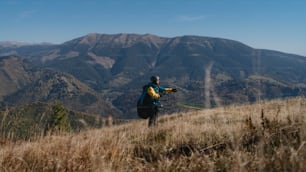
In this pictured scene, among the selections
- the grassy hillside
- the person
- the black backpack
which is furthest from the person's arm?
the grassy hillside

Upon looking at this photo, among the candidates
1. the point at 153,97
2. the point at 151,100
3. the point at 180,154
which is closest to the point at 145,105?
the point at 151,100

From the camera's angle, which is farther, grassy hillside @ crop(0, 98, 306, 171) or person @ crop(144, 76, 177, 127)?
person @ crop(144, 76, 177, 127)

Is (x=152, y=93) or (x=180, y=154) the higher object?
(x=180, y=154)

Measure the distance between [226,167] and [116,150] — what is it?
148 cm

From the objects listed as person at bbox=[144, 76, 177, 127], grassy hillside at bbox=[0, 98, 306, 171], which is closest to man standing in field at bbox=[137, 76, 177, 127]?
person at bbox=[144, 76, 177, 127]

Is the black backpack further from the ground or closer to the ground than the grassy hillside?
closer to the ground

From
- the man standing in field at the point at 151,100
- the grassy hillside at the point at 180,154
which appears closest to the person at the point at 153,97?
the man standing in field at the point at 151,100

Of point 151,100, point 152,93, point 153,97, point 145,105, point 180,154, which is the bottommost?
point 145,105

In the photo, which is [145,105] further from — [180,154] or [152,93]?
[180,154]

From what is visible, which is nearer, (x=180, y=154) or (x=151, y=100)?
(x=180, y=154)

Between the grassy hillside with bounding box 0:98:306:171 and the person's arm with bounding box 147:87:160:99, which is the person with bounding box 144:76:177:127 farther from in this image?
the grassy hillside with bounding box 0:98:306:171

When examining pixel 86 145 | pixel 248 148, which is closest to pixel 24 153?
pixel 86 145

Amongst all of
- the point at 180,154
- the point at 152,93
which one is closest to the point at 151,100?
the point at 152,93

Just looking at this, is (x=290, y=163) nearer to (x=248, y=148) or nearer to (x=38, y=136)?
(x=248, y=148)
